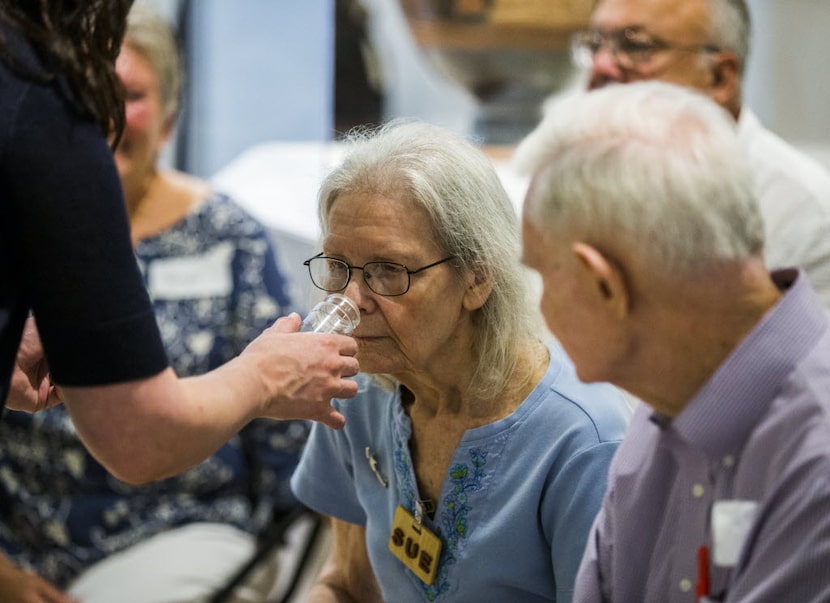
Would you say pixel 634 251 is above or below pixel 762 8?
above

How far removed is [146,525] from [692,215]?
7.25ft

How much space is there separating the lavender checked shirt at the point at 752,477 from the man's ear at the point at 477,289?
0.47 m

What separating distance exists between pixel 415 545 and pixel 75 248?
2.81 feet

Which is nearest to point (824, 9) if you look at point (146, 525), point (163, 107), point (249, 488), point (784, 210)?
point (784, 210)

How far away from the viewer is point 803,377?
4.10 feet

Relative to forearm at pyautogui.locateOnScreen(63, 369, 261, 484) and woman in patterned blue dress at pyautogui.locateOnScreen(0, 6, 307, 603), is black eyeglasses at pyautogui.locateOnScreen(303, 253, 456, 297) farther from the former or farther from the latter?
woman in patterned blue dress at pyautogui.locateOnScreen(0, 6, 307, 603)

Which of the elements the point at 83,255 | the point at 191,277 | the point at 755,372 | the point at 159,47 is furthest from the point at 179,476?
the point at 755,372

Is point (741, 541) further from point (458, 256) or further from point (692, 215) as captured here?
point (458, 256)

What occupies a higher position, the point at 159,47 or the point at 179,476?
the point at 159,47

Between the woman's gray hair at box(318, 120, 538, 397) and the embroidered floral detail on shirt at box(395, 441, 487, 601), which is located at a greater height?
the woman's gray hair at box(318, 120, 538, 397)

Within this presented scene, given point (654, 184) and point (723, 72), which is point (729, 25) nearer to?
point (723, 72)

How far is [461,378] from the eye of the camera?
1.91m

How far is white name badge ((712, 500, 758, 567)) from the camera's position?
125 centimetres

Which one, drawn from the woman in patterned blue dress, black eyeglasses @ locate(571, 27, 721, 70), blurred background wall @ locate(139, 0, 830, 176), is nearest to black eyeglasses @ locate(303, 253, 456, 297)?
the woman in patterned blue dress
